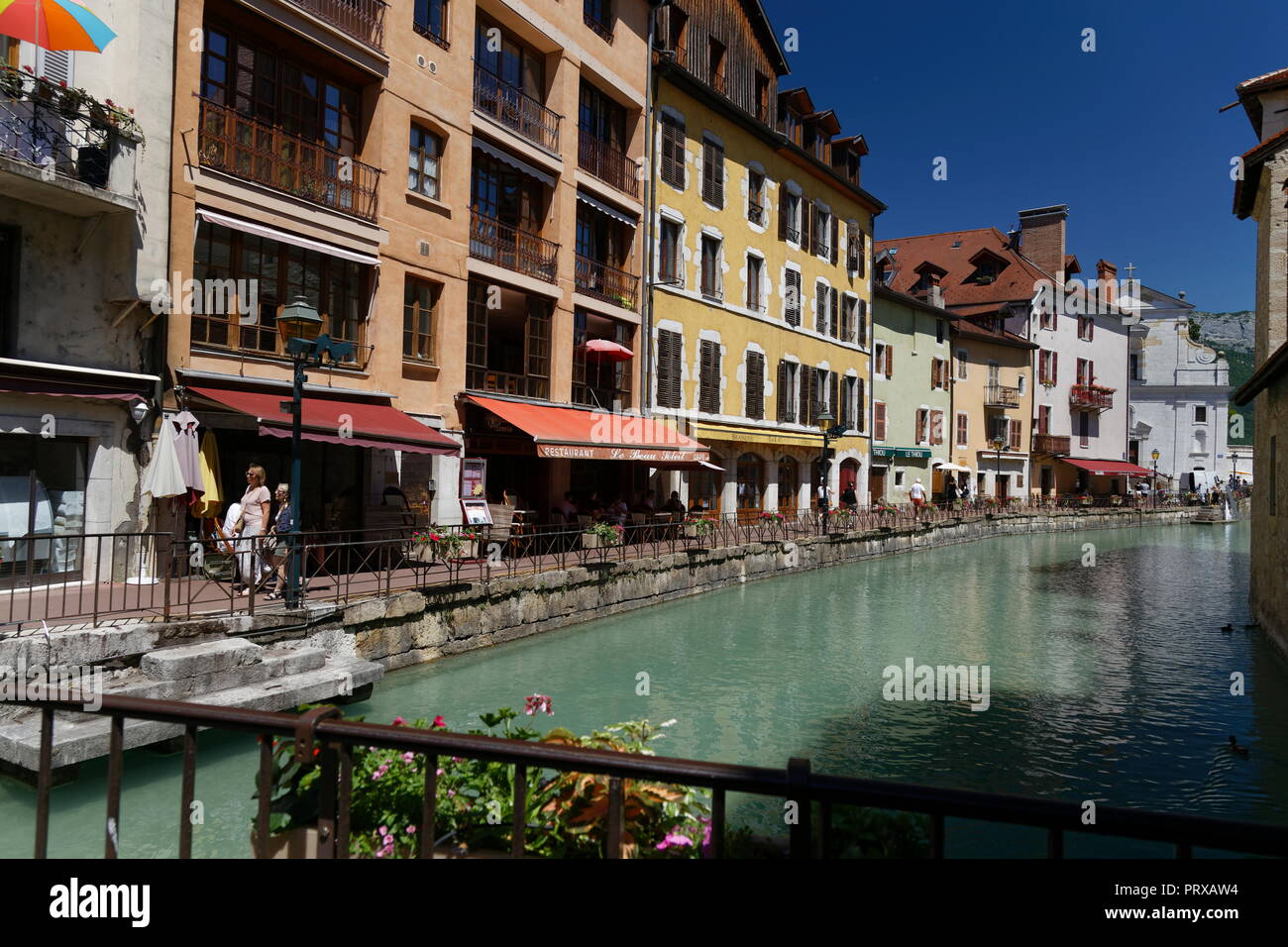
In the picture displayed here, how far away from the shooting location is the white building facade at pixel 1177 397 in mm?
61125

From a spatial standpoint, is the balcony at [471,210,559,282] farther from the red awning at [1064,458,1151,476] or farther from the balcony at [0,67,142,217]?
the red awning at [1064,458,1151,476]

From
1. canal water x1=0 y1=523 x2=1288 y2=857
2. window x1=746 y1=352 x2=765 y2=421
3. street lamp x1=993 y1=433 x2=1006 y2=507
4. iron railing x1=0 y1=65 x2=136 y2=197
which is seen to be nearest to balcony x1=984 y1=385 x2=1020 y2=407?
street lamp x1=993 y1=433 x2=1006 y2=507

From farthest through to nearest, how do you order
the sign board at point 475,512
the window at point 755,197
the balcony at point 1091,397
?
the balcony at point 1091,397
the window at point 755,197
the sign board at point 475,512

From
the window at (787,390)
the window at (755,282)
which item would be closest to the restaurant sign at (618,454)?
the window at (755,282)

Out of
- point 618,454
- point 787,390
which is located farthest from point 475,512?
point 787,390

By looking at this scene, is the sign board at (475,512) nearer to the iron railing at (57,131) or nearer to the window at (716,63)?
the iron railing at (57,131)

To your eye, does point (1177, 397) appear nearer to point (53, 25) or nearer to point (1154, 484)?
point (1154, 484)

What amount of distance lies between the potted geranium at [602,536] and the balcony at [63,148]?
30.5 feet

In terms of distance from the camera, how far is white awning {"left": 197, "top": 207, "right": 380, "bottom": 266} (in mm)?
12234

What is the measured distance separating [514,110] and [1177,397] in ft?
201
